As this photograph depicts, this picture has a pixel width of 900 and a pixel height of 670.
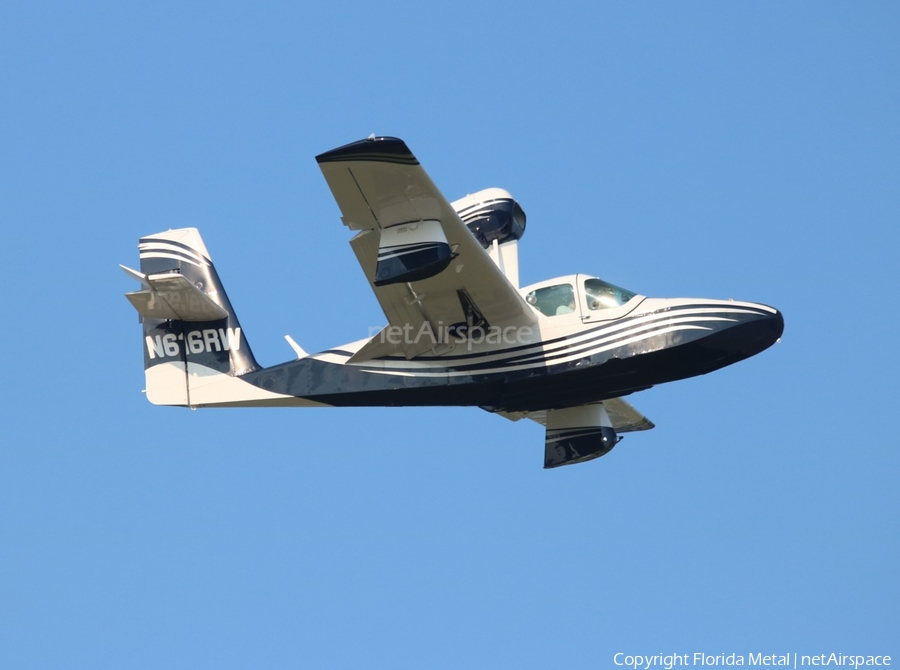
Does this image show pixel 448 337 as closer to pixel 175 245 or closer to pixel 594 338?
pixel 594 338

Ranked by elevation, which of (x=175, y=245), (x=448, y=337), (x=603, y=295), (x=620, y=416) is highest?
(x=175, y=245)

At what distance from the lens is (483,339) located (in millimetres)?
18047

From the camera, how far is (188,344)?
20.3 m

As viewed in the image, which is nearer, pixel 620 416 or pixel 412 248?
pixel 412 248

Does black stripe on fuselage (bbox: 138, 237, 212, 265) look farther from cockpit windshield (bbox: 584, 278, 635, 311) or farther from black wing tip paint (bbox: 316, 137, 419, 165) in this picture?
cockpit windshield (bbox: 584, 278, 635, 311)

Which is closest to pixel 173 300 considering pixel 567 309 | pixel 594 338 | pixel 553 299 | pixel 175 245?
pixel 175 245

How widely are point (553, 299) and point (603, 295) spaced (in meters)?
0.75

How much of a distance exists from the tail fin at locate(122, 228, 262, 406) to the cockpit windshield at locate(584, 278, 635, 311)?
565cm

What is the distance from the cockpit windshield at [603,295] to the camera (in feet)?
58.8

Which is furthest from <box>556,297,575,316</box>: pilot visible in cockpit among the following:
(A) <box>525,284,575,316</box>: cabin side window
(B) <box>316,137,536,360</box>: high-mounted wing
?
(B) <box>316,137,536,360</box>: high-mounted wing

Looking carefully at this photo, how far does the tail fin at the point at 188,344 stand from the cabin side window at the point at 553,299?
484 cm

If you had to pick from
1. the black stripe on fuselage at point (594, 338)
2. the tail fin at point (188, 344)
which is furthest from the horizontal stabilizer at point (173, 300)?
the black stripe on fuselage at point (594, 338)

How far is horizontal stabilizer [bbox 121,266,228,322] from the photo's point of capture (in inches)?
763

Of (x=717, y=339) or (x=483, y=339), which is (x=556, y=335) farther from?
(x=717, y=339)
